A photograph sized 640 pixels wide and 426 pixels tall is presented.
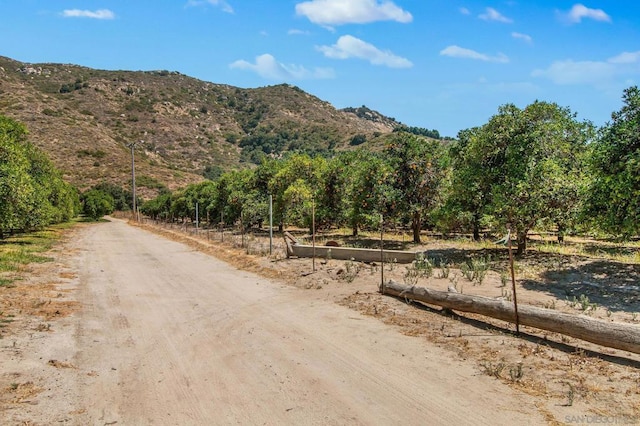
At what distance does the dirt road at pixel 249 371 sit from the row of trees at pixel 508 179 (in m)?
9.07

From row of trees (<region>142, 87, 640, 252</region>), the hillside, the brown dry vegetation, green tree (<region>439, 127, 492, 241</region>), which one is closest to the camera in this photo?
the brown dry vegetation

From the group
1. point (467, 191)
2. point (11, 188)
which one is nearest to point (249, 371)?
point (467, 191)

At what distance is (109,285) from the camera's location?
15.3 m

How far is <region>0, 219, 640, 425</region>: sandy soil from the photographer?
5.82 m

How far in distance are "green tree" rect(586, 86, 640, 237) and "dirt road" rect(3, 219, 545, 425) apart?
891 centimetres

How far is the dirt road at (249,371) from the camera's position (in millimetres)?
5785

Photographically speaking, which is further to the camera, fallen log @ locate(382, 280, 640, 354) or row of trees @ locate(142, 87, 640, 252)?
row of trees @ locate(142, 87, 640, 252)

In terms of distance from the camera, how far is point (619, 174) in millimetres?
13328

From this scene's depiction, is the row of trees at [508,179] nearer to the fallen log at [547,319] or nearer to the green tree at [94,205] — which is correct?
the fallen log at [547,319]

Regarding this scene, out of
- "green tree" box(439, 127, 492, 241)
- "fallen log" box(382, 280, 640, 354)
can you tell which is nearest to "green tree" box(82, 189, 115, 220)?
"green tree" box(439, 127, 492, 241)

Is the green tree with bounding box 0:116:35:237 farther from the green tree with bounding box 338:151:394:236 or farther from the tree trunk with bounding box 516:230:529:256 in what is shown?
the tree trunk with bounding box 516:230:529:256

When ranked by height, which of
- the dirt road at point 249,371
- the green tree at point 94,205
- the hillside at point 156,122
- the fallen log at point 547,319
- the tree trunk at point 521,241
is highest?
the hillside at point 156,122

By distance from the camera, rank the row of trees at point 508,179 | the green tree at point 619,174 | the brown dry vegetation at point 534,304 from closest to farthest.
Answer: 1. the brown dry vegetation at point 534,304
2. the green tree at point 619,174
3. the row of trees at point 508,179

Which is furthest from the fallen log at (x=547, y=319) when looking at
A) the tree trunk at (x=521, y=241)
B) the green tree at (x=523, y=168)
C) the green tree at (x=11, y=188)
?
the green tree at (x=11, y=188)
